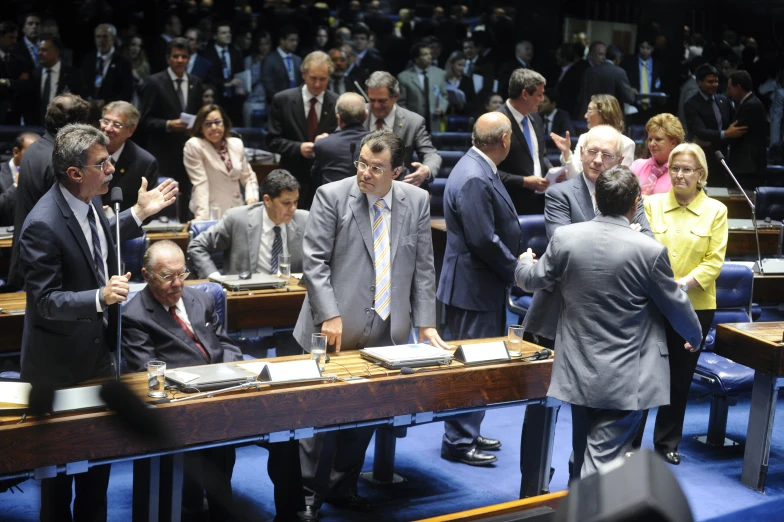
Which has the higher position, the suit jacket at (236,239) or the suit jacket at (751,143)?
the suit jacket at (751,143)

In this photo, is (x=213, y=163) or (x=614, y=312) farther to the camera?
(x=213, y=163)

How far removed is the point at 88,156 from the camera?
2674mm

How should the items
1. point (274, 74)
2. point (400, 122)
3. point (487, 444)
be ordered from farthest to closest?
point (274, 74)
point (400, 122)
point (487, 444)

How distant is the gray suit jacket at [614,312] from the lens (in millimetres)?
2920

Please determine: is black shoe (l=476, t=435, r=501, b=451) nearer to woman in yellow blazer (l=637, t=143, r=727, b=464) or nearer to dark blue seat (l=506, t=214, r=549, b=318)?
woman in yellow blazer (l=637, t=143, r=727, b=464)

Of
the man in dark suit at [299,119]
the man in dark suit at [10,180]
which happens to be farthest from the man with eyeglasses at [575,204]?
the man in dark suit at [10,180]

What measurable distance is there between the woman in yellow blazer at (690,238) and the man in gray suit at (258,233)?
165cm

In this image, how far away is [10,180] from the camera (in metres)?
5.29

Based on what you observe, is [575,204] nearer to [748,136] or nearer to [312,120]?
[312,120]

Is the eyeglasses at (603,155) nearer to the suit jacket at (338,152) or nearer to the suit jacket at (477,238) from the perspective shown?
the suit jacket at (477,238)

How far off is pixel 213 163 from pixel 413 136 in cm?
113

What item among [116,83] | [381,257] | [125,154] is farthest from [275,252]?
[116,83]

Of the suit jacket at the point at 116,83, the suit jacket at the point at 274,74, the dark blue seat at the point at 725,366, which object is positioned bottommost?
the dark blue seat at the point at 725,366

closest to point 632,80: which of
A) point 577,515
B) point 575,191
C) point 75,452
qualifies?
point 575,191
